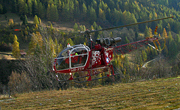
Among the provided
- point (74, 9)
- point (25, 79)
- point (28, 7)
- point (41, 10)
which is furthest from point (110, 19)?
point (25, 79)

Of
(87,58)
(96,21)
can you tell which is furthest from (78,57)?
(96,21)

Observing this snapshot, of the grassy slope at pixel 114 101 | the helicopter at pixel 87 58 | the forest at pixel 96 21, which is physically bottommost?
the grassy slope at pixel 114 101

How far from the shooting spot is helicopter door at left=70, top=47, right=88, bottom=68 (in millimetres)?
12676

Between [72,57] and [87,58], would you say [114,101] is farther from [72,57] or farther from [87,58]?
[72,57]

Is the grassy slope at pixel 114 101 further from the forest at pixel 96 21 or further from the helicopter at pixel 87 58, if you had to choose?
the forest at pixel 96 21

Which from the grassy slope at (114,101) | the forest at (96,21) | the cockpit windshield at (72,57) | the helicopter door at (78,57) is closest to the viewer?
the grassy slope at (114,101)

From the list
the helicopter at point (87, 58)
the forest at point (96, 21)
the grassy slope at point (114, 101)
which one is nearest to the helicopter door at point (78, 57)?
the helicopter at point (87, 58)

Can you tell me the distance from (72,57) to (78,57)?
1.78 ft

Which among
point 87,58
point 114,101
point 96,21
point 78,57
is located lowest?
point 114,101

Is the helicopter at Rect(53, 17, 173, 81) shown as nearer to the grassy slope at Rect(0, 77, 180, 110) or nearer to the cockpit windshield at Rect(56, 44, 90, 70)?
the cockpit windshield at Rect(56, 44, 90, 70)

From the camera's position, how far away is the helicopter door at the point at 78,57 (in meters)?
12.7

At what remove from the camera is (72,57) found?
12.6m

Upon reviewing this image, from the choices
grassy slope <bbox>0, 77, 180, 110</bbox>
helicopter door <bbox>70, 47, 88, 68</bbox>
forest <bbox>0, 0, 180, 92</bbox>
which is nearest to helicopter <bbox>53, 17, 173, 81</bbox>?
helicopter door <bbox>70, 47, 88, 68</bbox>

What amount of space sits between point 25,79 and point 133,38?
9063 cm
